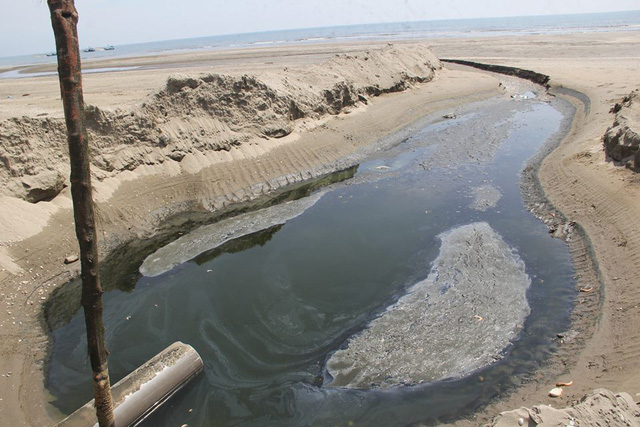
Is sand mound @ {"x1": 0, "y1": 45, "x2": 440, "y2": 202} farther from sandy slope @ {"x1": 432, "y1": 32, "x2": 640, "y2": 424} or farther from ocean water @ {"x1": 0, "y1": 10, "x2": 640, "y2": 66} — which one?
ocean water @ {"x1": 0, "y1": 10, "x2": 640, "y2": 66}

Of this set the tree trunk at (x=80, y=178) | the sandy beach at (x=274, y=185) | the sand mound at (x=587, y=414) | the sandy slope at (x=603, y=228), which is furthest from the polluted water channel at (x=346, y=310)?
the tree trunk at (x=80, y=178)

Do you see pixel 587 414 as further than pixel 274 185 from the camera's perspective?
No

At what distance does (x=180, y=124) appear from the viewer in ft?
46.6

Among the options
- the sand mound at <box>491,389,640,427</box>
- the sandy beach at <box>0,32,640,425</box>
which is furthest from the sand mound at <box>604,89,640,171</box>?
the sand mound at <box>491,389,640,427</box>

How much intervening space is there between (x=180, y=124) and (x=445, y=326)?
33.6 feet

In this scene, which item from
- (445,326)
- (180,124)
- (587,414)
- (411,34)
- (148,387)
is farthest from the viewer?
(411,34)

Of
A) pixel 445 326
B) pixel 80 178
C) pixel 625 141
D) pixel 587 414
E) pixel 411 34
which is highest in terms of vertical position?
pixel 411 34

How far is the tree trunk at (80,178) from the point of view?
3568 mm

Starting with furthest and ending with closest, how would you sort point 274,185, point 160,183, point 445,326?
point 274,185
point 160,183
point 445,326

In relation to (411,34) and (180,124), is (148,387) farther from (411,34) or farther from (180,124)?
(411,34)

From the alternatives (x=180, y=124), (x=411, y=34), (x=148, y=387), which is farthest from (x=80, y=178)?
(x=411, y=34)

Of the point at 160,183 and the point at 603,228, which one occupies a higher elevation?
the point at 160,183

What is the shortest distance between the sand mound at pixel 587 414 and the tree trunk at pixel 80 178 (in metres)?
3.95

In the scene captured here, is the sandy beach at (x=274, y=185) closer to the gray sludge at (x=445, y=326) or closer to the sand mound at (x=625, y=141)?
the sand mound at (x=625, y=141)
